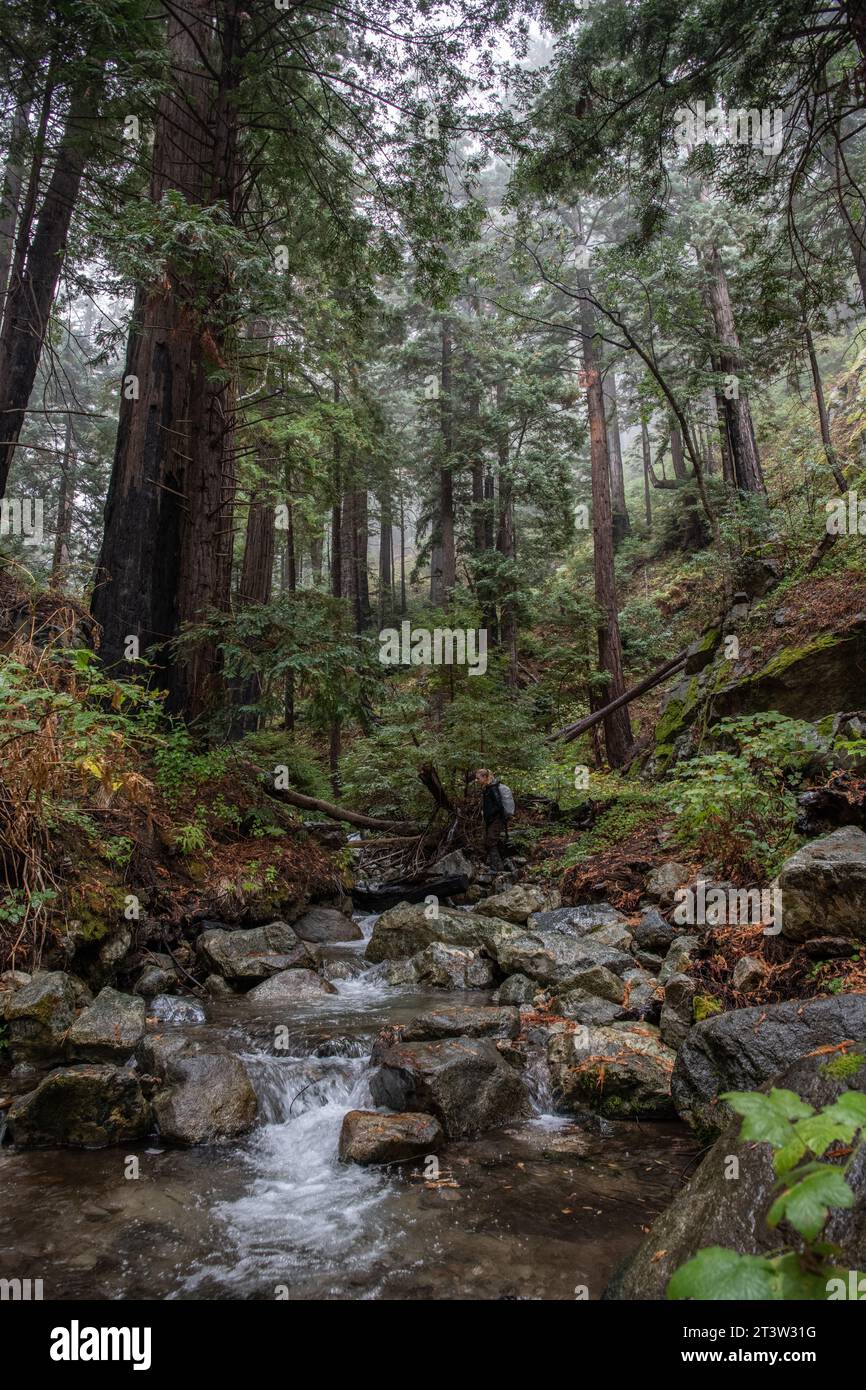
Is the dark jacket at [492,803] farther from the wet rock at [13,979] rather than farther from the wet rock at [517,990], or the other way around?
the wet rock at [13,979]

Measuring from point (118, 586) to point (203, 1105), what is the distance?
21.6 feet

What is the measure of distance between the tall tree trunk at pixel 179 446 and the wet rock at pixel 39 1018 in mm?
4360

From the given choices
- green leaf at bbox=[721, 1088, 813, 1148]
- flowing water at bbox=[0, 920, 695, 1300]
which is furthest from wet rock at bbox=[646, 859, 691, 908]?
green leaf at bbox=[721, 1088, 813, 1148]

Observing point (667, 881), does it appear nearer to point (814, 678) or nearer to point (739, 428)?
point (814, 678)

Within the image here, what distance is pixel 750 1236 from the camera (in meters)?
2.21

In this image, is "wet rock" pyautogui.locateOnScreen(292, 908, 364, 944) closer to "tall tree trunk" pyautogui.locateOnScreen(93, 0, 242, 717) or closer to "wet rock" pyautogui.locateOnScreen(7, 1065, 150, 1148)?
"tall tree trunk" pyautogui.locateOnScreen(93, 0, 242, 717)

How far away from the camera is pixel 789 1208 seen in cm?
129

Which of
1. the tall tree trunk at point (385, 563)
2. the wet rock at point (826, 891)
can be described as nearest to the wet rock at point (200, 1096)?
the wet rock at point (826, 891)

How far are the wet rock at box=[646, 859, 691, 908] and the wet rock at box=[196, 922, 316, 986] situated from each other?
12.1 ft

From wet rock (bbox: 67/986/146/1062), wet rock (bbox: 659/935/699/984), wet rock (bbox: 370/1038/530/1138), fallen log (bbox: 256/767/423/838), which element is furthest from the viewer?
fallen log (bbox: 256/767/423/838)

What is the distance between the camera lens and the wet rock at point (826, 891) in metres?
4.11

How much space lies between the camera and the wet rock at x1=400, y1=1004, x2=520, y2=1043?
5.16 metres

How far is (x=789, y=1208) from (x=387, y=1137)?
322 centimetres

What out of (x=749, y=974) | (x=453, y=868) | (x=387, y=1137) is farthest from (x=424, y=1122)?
(x=453, y=868)
